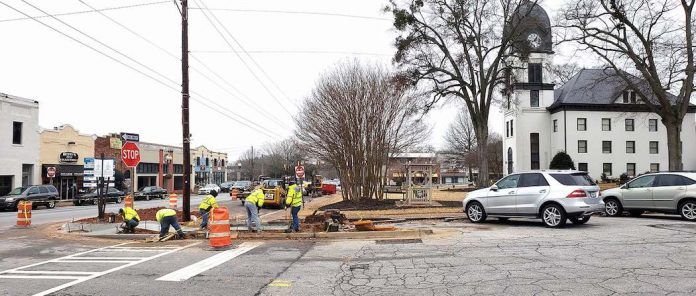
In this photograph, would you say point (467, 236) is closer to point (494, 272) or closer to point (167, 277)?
point (494, 272)

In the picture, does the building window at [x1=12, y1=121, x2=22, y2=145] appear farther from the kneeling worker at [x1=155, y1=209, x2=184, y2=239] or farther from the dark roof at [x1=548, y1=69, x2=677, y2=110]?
the dark roof at [x1=548, y1=69, x2=677, y2=110]

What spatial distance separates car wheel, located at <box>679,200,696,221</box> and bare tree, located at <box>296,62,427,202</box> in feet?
40.0

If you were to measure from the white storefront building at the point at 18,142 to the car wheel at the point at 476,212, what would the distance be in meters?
34.4

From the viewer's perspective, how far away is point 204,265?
8.98 meters

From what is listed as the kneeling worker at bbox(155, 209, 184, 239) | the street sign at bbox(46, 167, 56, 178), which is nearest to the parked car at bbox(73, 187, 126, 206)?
the street sign at bbox(46, 167, 56, 178)

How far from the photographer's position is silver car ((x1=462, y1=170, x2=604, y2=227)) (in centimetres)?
1300

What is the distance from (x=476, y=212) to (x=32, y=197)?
28645 millimetres

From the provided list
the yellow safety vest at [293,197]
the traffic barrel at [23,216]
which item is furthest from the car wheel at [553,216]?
the traffic barrel at [23,216]

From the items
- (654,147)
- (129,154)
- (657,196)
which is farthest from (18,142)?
(654,147)

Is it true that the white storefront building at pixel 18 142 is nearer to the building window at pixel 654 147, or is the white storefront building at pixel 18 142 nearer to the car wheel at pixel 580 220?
the car wheel at pixel 580 220

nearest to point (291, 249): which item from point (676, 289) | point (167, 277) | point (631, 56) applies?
point (167, 277)

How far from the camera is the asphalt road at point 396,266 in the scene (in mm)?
6977

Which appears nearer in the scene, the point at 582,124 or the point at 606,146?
the point at 582,124

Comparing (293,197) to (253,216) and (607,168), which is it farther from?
(607,168)
